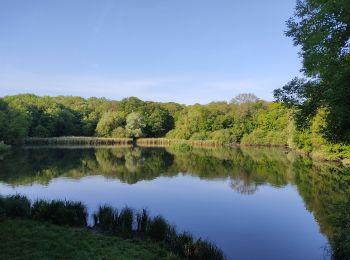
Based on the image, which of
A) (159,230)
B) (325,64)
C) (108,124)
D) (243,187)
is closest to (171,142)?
(108,124)

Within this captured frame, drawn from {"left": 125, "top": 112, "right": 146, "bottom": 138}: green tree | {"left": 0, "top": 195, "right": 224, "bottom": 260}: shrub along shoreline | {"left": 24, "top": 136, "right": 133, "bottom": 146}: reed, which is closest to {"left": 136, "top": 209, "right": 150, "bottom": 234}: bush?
{"left": 0, "top": 195, "right": 224, "bottom": 260}: shrub along shoreline

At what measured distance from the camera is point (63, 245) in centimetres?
856

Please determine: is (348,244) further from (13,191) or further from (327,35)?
(13,191)

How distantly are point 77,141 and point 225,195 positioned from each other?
55148 mm

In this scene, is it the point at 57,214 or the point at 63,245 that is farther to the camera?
the point at 57,214

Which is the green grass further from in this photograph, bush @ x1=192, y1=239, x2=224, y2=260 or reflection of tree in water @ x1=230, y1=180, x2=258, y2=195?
reflection of tree in water @ x1=230, y1=180, x2=258, y2=195

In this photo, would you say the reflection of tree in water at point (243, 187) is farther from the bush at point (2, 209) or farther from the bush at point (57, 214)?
the bush at point (2, 209)

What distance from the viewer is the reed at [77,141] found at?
66.2 meters

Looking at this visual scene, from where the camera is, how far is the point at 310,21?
14281 millimetres

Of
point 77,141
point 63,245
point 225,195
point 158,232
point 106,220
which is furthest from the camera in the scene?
point 77,141

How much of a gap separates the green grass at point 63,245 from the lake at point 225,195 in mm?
3250

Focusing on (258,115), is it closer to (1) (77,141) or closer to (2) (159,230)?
(1) (77,141)

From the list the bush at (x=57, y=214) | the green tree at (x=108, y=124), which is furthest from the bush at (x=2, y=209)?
the green tree at (x=108, y=124)

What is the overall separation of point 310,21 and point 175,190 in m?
12.9
